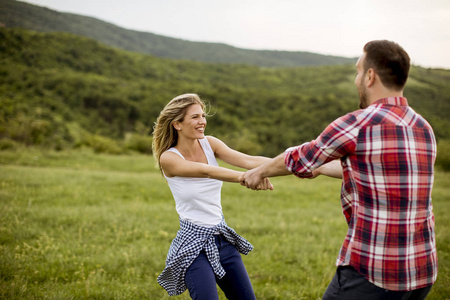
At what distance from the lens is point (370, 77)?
2.29 m

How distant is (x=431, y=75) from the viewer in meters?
68.6

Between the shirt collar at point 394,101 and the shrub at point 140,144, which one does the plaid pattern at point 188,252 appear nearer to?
the shirt collar at point 394,101

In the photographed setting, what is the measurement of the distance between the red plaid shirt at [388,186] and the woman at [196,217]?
1.17 metres

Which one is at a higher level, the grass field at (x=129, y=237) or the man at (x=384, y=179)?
the man at (x=384, y=179)

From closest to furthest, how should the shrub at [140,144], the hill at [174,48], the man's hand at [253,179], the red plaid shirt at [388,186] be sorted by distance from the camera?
1. the red plaid shirt at [388,186]
2. the man's hand at [253,179]
3. the shrub at [140,144]
4. the hill at [174,48]

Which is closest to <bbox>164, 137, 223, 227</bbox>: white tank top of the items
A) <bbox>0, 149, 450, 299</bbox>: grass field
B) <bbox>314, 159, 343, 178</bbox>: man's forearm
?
<bbox>314, 159, 343, 178</bbox>: man's forearm

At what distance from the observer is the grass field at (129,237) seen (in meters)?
5.21

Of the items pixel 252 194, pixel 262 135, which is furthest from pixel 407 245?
pixel 262 135

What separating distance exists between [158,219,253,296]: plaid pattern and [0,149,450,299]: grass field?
1.72 meters

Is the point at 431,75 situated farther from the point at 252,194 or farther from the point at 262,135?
the point at 252,194

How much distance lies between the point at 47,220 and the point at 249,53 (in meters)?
166

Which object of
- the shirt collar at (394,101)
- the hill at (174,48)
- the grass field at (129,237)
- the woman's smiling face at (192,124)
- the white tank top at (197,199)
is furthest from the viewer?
the hill at (174,48)

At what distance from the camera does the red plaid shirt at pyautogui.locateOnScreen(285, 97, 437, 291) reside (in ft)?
6.93

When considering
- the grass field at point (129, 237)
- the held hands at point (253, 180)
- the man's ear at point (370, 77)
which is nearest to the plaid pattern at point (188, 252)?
the held hands at point (253, 180)
